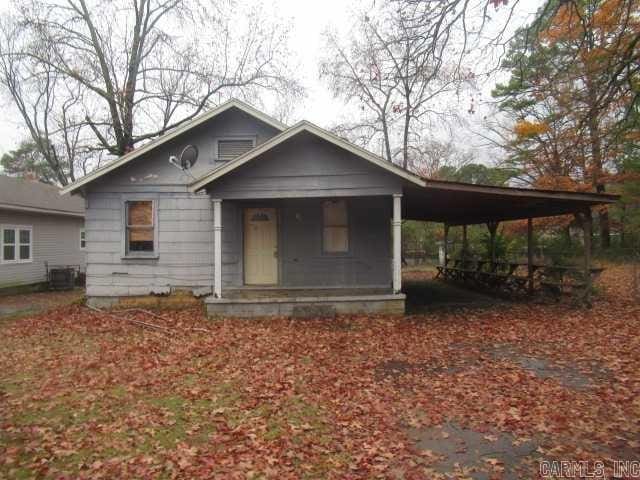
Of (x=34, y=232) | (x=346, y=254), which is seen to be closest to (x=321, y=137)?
(x=346, y=254)

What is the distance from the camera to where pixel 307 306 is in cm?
998

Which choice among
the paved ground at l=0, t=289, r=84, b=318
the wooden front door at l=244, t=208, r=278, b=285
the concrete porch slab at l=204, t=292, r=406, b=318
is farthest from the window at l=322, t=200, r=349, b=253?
the paved ground at l=0, t=289, r=84, b=318

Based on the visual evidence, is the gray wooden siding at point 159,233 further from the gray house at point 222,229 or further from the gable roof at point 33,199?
the gable roof at point 33,199

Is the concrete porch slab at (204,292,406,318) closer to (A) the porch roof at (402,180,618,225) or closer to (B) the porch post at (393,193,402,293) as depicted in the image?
(B) the porch post at (393,193,402,293)

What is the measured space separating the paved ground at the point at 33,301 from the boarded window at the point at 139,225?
2.98 meters

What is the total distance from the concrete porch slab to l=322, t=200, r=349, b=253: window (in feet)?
7.35

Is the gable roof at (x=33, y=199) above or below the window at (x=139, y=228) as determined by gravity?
above

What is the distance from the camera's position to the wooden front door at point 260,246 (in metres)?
12.0

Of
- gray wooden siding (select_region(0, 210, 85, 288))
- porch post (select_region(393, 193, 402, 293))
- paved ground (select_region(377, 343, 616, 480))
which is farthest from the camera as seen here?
gray wooden siding (select_region(0, 210, 85, 288))

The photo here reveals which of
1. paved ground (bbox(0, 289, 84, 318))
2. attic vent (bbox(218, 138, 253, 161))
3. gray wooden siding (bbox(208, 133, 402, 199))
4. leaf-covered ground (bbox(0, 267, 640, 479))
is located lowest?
paved ground (bbox(0, 289, 84, 318))

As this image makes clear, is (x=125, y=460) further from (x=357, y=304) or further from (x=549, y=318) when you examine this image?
(x=549, y=318)

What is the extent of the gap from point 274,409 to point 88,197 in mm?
9482

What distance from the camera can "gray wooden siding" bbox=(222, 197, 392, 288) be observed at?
38.8 feet

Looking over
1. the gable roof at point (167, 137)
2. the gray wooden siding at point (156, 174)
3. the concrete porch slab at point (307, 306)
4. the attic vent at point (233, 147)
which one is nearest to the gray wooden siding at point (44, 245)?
the gable roof at point (167, 137)
